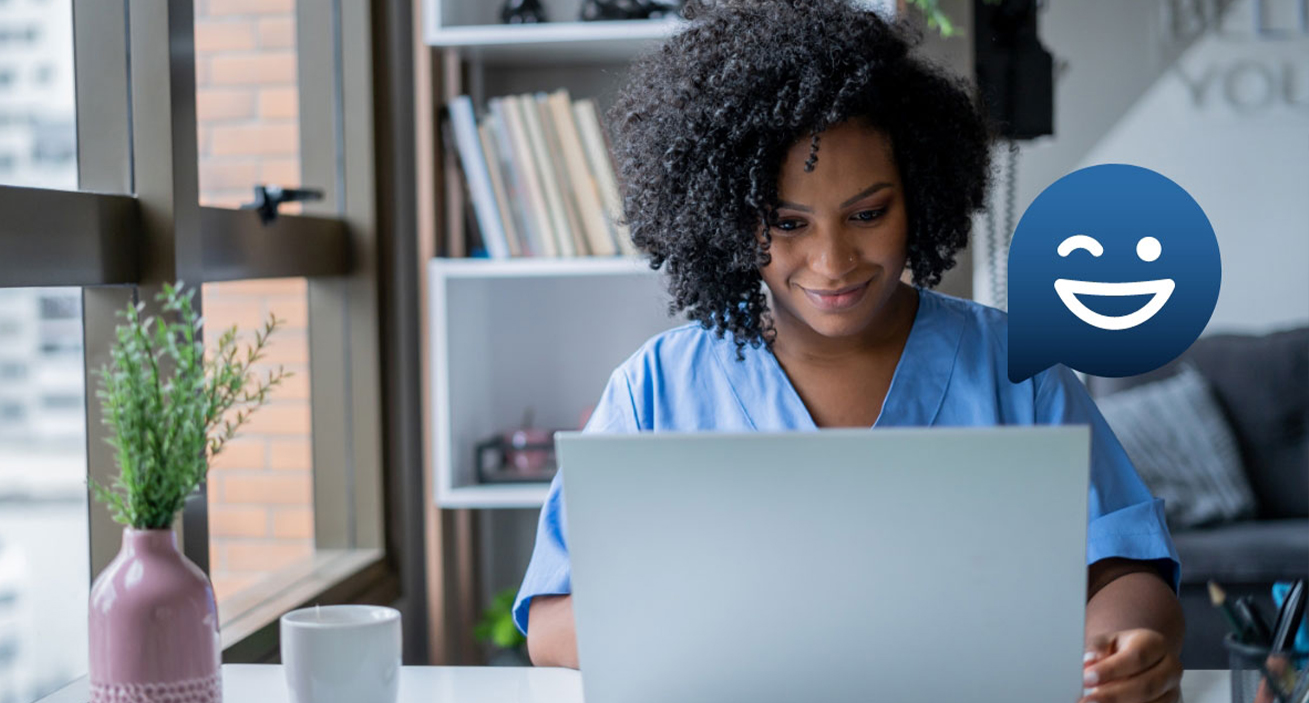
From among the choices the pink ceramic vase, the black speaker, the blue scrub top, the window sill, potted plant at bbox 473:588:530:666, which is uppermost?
the black speaker

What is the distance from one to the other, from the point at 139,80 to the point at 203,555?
0.58 m

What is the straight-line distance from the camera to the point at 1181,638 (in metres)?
1.04

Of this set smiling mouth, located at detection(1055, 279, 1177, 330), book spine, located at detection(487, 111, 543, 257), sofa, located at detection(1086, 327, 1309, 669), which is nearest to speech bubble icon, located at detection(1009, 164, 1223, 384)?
smiling mouth, located at detection(1055, 279, 1177, 330)

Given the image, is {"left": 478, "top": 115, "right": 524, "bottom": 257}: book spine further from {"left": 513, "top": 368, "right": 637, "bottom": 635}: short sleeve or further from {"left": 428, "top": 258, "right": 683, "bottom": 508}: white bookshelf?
{"left": 513, "top": 368, "right": 637, "bottom": 635}: short sleeve

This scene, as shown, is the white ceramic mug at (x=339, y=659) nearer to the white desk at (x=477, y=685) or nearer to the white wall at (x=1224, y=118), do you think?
the white desk at (x=477, y=685)

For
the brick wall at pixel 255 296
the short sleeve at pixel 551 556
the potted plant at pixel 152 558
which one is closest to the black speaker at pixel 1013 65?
the short sleeve at pixel 551 556

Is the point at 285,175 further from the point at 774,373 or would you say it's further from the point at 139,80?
the point at 774,373

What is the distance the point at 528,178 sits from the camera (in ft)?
6.90

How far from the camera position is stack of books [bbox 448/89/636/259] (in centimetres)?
209

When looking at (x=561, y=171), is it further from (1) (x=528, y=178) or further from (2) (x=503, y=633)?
(2) (x=503, y=633)

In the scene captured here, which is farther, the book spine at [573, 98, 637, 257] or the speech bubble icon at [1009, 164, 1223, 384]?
the book spine at [573, 98, 637, 257]

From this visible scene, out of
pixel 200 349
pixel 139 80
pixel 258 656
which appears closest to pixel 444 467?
pixel 258 656

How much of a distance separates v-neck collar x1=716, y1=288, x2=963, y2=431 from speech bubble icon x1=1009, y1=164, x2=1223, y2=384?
109 millimetres

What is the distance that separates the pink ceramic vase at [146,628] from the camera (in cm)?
79
